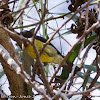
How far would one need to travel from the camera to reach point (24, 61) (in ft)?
2.97

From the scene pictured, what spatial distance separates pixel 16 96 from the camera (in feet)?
2.68

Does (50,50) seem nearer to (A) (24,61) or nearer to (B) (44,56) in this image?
(B) (44,56)

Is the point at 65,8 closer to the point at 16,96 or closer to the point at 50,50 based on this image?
the point at 50,50

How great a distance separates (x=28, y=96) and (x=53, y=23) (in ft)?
2.23

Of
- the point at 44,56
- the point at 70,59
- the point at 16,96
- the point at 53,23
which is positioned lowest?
the point at 16,96

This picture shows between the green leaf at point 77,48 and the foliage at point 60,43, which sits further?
the green leaf at point 77,48

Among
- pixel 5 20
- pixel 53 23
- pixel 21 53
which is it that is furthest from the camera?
pixel 53 23

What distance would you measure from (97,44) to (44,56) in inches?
13.7

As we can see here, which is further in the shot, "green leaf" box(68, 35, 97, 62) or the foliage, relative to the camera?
"green leaf" box(68, 35, 97, 62)

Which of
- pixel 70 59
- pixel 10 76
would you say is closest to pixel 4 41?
pixel 10 76

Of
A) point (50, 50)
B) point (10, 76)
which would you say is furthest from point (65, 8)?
point (10, 76)

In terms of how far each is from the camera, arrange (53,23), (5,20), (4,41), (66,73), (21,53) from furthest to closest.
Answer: (53,23) < (21,53) < (66,73) < (4,41) < (5,20)

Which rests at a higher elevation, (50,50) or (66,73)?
(50,50)

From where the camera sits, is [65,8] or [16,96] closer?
[16,96]
